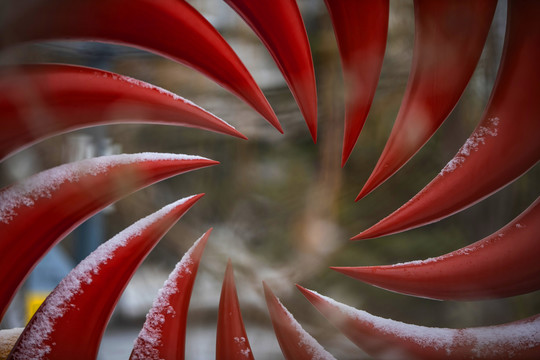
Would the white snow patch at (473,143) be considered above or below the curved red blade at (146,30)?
below

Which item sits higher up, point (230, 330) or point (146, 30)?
point (146, 30)

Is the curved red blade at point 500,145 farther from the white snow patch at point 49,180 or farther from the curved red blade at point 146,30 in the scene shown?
the white snow patch at point 49,180

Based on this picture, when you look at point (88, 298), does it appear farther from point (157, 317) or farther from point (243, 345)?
point (243, 345)

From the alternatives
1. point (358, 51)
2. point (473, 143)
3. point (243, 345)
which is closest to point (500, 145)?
point (473, 143)

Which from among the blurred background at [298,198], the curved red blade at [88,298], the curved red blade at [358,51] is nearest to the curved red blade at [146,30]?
the blurred background at [298,198]

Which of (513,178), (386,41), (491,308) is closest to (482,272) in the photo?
(491,308)

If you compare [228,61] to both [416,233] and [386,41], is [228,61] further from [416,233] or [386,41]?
[416,233]
